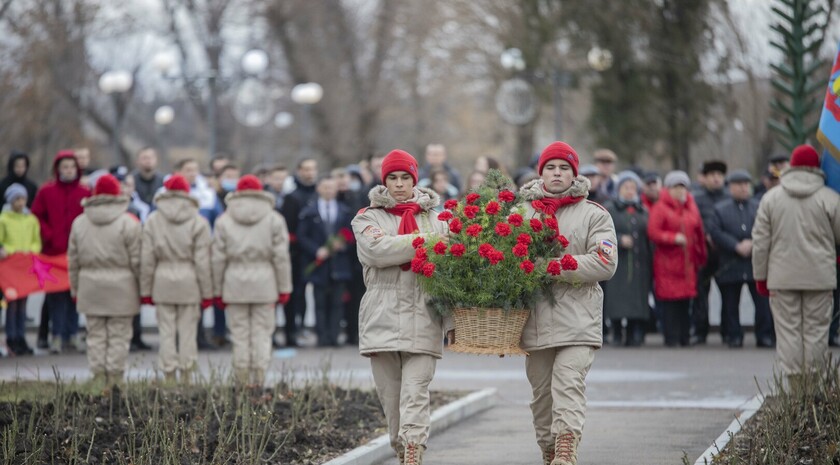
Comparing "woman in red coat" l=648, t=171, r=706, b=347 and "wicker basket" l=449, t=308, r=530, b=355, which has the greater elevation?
"woman in red coat" l=648, t=171, r=706, b=347

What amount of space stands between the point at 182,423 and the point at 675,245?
33.2 ft

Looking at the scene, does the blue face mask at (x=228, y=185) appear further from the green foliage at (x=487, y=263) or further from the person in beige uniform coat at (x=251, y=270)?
the green foliage at (x=487, y=263)

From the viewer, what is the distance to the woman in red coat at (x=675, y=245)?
17.4m

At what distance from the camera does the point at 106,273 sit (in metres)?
13.5

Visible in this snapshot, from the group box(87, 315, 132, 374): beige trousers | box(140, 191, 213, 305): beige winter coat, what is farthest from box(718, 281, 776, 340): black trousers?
box(87, 315, 132, 374): beige trousers

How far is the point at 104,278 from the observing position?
528 inches

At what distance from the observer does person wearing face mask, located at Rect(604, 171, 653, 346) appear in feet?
57.2

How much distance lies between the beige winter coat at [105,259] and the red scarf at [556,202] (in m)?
5.96

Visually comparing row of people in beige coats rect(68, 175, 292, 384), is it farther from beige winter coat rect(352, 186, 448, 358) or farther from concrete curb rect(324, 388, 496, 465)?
beige winter coat rect(352, 186, 448, 358)

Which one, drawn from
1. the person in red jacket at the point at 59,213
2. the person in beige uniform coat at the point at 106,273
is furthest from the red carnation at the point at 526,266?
the person in red jacket at the point at 59,213

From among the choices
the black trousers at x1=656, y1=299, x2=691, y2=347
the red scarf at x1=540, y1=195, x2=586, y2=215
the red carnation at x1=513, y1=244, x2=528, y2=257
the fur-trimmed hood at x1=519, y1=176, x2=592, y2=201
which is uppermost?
the fur-trimmed hood at x1=519, y1=176, x2=592, y2=201

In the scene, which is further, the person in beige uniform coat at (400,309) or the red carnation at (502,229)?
the person in beige uniform coat at (400,309)

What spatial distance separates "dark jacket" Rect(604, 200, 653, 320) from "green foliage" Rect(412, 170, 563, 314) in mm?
8990

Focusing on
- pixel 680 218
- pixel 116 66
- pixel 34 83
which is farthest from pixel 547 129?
pixel 680 218
